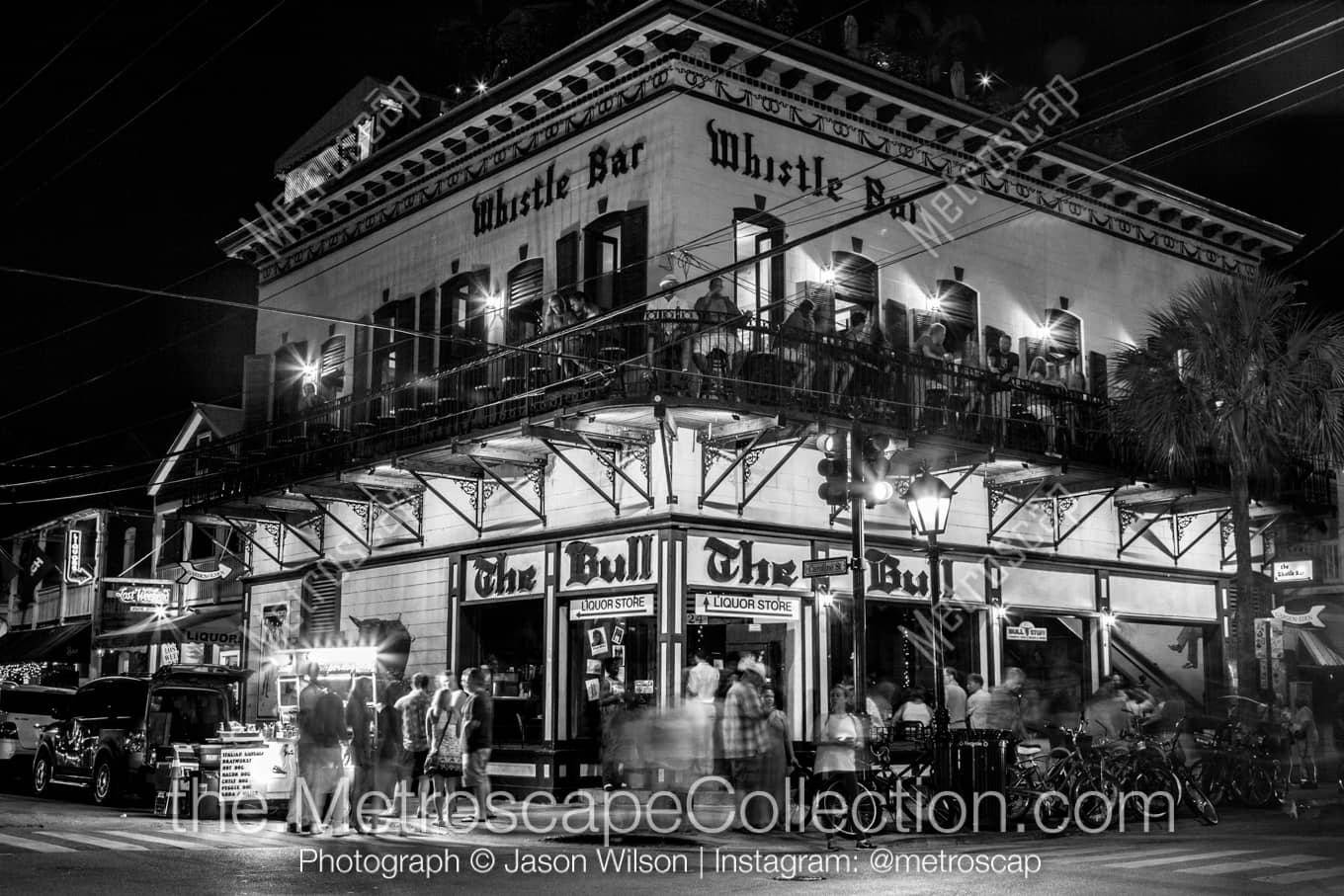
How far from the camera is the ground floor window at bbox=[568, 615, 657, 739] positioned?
20766mm

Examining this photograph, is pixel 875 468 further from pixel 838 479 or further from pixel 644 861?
pixel 644 861

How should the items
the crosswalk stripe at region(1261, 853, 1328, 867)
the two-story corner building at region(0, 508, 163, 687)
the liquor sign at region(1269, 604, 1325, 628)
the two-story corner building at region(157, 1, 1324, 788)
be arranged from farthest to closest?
the two-story corner building at region(0, 508, 163, 687) < the liquor sign at region(1269, 604, 1325, 628) < the two-story corner building at region(157, 1, 1324, 788) < the crosswalk stripe at region(1261, 853, 1328, 867)

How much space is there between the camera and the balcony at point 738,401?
63.6 feet

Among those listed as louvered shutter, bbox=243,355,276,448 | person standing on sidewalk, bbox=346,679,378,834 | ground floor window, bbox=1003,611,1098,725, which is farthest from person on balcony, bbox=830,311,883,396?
louvered shutter, bbox=243,355,276,448

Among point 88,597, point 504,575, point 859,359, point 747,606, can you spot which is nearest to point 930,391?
point 859,359

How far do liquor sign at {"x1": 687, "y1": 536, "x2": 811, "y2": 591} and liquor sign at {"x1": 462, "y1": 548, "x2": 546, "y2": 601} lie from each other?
311 cm

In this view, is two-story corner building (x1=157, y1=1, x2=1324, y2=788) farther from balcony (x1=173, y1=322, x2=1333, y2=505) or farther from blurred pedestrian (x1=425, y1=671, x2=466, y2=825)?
blurred pedestrian (x1=425, y1=671, x2=466, y2=825)

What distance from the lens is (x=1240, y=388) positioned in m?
22.9

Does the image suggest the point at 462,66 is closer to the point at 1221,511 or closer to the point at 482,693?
the point at 482,693

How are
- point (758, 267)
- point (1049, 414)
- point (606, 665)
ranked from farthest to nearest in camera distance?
point (1049, 414)
point (758, 267)
point (606, 665)

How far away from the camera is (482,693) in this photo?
16625mm

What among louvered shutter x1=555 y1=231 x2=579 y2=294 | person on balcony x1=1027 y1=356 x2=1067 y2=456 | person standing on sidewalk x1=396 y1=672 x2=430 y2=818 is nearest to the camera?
person standing on sidewalk x1=396 y1=672 x2=430 y2=818

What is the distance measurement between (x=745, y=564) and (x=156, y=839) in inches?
369

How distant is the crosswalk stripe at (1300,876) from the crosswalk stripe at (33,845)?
1116 cm
